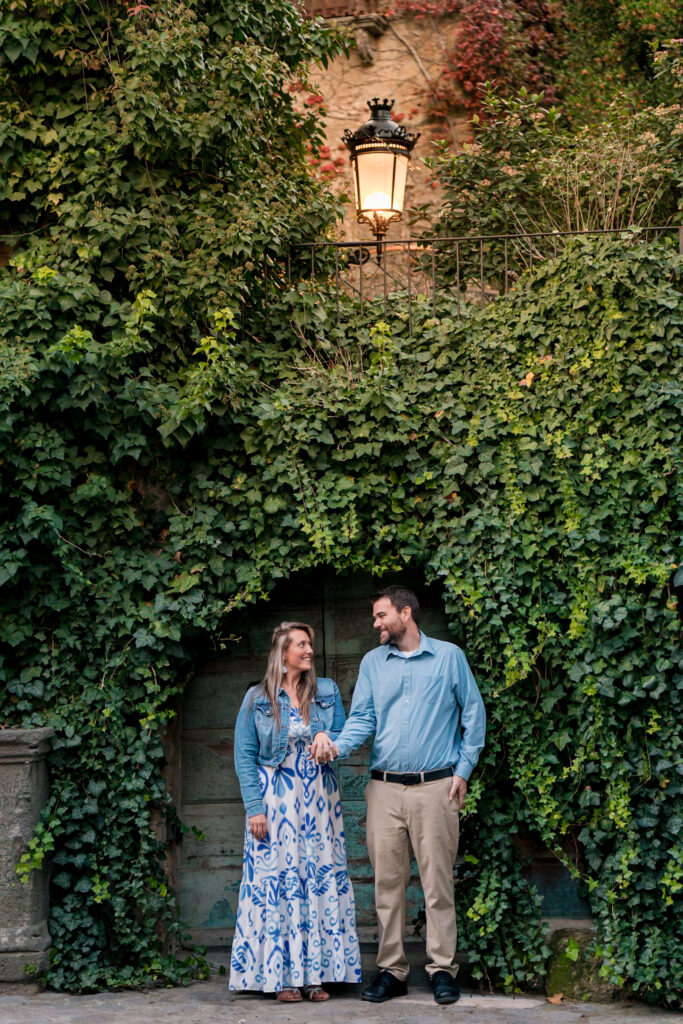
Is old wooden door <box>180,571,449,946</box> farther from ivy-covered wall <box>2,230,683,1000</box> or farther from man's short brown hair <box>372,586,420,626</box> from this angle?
man's short brown hair <box>372,586,420,626</box>

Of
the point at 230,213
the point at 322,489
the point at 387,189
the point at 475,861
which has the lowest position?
the point at 475,861

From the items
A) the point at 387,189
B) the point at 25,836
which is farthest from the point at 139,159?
the point at 25,836

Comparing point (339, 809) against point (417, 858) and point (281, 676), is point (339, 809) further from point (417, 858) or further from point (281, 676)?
point (281, 676)

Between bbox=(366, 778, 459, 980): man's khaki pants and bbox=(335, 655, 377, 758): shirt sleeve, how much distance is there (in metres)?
0.23

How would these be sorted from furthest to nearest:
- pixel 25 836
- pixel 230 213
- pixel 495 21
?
pixel 495 21 → pixel 230 213 → pixel 25 836

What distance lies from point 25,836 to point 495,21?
27.9ft

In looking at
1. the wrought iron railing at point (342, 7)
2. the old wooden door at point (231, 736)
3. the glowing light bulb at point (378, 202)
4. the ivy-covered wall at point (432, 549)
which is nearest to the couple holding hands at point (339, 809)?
the ivy-covered wall at point (432, 549)

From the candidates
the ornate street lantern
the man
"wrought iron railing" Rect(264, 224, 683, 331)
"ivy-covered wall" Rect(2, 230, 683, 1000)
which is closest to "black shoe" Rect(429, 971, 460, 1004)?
the man

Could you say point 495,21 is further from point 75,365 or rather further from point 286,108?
point 75,365

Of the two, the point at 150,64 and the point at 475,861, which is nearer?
the point at 475,861

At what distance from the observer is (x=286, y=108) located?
21.8ft

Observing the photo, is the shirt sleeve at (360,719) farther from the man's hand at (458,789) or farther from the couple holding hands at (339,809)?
the man's hand at (458,789)

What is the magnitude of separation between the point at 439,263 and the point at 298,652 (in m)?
3.44

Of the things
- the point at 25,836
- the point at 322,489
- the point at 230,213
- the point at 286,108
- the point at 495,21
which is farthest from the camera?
the point at 495,21
